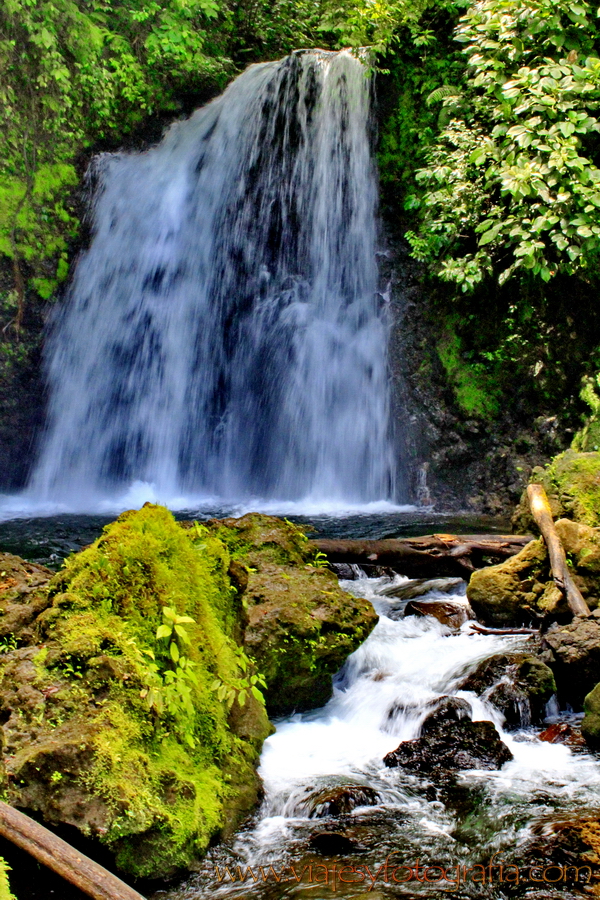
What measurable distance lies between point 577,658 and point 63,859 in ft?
10.2

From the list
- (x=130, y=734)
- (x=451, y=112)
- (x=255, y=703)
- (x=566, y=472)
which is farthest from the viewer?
(x=451, y=112)

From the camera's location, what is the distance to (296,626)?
13.1ft

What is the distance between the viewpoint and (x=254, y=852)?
278cm

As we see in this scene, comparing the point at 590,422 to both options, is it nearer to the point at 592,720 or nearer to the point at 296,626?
the point at 592,720

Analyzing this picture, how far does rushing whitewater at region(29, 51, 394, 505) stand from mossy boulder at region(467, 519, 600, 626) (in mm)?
5982

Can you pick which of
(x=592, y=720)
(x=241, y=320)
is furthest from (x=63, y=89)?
(x=592, y=720)

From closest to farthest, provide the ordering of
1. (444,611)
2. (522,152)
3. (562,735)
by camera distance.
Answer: (562,735) < (444,611) < (522,152)

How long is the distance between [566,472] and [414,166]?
22.8 feet

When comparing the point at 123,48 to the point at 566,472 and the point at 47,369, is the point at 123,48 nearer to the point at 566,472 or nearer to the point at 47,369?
the point at 47,369

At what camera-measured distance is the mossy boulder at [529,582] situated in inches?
198

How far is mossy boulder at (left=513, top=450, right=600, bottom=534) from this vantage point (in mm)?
5832

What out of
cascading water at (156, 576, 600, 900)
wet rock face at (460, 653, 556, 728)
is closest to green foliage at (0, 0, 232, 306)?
cascading water at (156, 576, 600, 900)

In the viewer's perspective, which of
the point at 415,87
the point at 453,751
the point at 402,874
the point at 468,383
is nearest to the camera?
the point at 402,874

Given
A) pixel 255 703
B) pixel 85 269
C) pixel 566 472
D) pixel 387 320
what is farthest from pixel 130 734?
pixel 85 269
